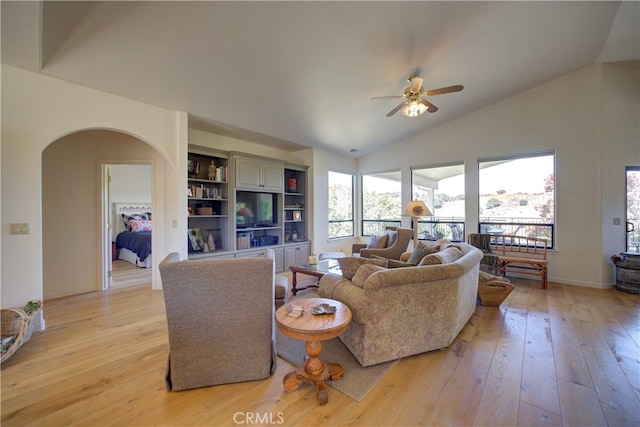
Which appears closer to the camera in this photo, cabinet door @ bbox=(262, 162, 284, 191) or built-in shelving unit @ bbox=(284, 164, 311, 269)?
cabinet door @ bbox=(262, 162, 284, 191)

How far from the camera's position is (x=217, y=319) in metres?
1.78

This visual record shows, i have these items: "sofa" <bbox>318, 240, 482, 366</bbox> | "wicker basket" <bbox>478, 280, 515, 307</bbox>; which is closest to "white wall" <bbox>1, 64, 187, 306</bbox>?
"sofa" <bbox>318, 240, 482, 366</bbox>

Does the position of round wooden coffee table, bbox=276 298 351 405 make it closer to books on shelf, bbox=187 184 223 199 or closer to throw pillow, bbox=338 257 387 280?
throw pillow, bbox=338 257 387 280

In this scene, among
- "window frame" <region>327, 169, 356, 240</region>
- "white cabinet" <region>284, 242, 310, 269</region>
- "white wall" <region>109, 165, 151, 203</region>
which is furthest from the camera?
"white wall" <region>109, 165, 151, 203</region>

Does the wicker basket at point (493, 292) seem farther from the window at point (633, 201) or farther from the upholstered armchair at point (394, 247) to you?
the window at point (633, 201)

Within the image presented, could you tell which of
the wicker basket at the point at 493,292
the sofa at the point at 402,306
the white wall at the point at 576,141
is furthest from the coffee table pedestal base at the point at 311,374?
the white wall at the point at 576,141

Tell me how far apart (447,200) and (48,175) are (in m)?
6.88

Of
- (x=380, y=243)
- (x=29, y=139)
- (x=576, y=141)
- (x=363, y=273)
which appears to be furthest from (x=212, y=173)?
(x=576, y=141)

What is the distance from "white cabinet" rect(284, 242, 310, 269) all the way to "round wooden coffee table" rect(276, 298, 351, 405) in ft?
11.0

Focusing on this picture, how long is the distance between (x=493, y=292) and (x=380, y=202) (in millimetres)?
3712

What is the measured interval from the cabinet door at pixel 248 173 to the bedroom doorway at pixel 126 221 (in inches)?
78.0

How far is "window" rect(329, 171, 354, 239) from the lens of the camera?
643cm

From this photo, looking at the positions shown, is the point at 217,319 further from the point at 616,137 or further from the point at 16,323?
the point at 616,137

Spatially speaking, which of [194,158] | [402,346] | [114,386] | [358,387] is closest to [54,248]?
[194,158]
